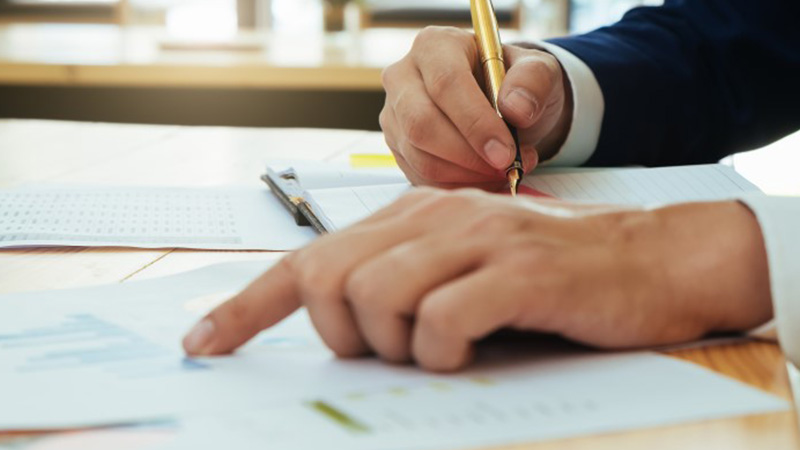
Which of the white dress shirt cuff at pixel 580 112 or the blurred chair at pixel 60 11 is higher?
the white dress shirt cuff at pixel 580 112

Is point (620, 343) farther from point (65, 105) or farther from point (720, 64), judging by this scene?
point (65, 105)

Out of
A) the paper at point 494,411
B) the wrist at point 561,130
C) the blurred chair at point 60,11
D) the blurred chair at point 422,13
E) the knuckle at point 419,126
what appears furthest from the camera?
the blurred chair at point 422,13

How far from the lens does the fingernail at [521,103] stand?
31.6 inches

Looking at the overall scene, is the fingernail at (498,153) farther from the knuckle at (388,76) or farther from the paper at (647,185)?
the knuckle at (388,76)

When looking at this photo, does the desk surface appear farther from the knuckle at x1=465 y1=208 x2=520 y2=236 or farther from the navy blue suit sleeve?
the knuckle at x1=465 y1=208 x2=520 y2=236

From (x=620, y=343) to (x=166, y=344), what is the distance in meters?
0.20

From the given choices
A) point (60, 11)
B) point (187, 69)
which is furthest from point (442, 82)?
point (60, 11)

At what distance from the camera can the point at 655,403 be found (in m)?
0.40

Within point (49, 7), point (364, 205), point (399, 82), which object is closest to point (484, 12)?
point (399, 82)

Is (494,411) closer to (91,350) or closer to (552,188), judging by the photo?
(91,350)

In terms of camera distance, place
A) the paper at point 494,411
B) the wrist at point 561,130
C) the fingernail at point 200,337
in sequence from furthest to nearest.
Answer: the wrist at point 561,130 → the fingernail at point 200,337 → the paper at point 494,411

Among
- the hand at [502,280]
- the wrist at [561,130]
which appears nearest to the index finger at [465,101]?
the wrist at [561,130]

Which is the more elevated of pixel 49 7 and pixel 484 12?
pixel 484 12

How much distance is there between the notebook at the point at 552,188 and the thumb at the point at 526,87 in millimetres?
60
